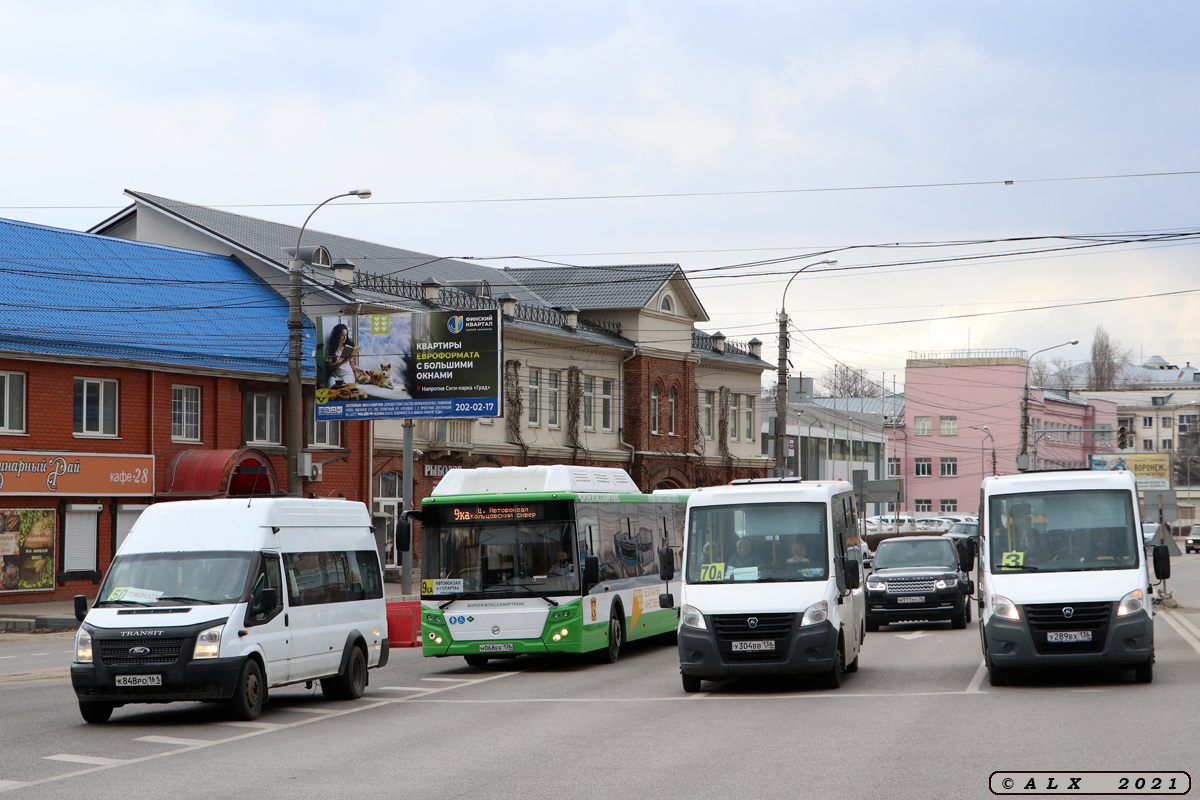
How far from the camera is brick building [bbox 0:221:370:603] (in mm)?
34031

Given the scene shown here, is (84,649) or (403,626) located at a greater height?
(84,649)

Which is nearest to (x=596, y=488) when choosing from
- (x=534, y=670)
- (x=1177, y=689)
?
(x=534, y=670)

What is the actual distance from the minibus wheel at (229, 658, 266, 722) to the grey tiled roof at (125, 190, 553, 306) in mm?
28111

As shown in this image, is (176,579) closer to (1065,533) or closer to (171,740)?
(171,740)

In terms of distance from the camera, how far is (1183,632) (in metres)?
25.4

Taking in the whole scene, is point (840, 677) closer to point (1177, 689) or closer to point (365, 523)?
point (1177, 689)

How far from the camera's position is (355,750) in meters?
12.4

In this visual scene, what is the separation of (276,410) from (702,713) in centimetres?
2864

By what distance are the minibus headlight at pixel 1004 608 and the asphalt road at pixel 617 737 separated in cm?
85

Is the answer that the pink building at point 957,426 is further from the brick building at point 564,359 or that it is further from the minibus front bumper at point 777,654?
the minibus front bumper at point 777,654

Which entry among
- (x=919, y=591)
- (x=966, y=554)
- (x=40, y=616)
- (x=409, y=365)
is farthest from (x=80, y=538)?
(x=966, y=554)

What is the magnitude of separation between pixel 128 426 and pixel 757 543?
23578 mm

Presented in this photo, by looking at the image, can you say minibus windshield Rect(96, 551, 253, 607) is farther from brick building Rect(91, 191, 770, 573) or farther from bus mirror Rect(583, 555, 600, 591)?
brick building Rect(91, 191, 770, 573)

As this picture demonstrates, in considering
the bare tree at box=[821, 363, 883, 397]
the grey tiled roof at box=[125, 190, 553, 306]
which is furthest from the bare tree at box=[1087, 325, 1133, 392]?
the grey tiled roof at box=[125, 190, 553, 306]
